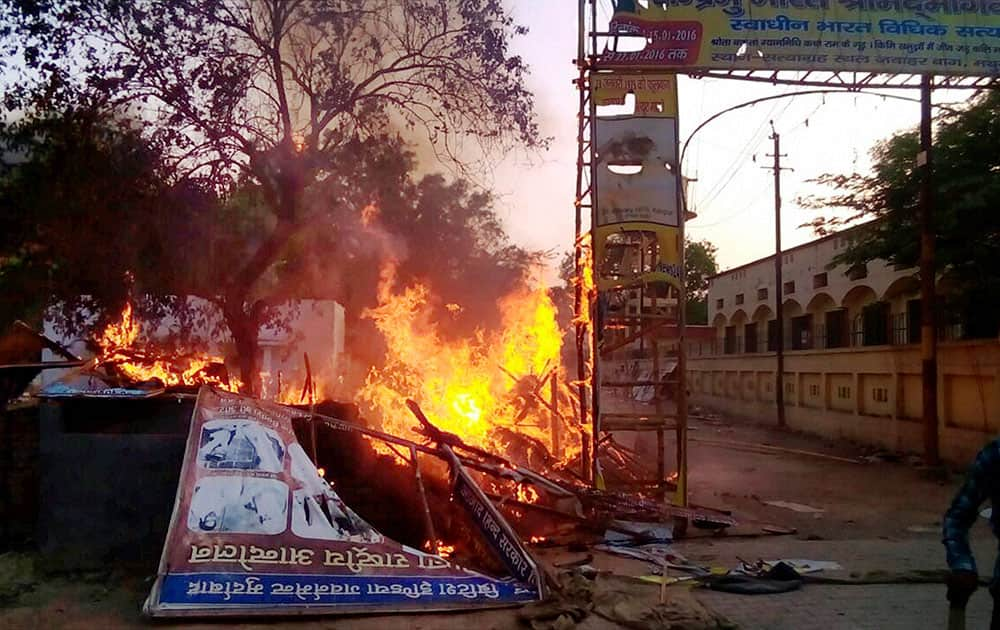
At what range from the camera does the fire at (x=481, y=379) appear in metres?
13.0

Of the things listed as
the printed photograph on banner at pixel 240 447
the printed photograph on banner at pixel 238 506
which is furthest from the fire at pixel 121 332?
the printed photograph on banner at pixel 238 506

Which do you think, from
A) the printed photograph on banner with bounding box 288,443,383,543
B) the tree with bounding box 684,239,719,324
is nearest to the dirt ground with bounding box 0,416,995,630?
the printed photograph on banner with bounding box 288,443,383,543

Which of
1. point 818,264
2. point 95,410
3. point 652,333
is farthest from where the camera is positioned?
point 818,264

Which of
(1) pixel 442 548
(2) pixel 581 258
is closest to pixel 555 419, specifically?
(2) pixel 581 258

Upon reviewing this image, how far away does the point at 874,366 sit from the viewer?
19.9 meters

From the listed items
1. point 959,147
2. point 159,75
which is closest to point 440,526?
point 159,75

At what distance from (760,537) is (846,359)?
13660 mm

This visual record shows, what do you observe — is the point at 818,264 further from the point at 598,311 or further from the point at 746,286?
the point at 598,311

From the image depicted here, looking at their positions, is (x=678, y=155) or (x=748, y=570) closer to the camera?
(x=748, y=570)

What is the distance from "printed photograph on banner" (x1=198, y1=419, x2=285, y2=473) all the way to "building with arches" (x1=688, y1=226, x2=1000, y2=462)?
13.3 metres

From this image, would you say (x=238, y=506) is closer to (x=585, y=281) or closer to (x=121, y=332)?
(x=585, y=281)

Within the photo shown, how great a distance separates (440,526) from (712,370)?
95.2ft

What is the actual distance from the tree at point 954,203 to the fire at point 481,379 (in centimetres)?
759

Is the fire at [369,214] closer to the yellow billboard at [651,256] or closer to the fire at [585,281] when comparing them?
the fire at [585,281]
